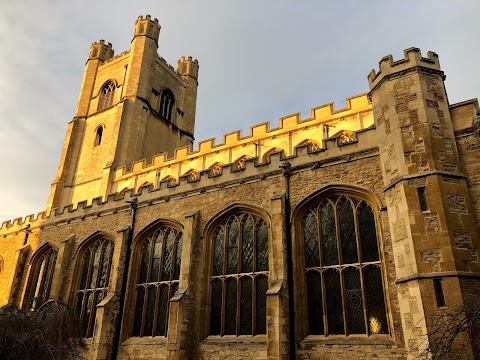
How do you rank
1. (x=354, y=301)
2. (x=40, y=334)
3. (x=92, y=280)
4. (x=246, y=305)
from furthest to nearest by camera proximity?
(x=92, y=280), (x=246, y=305), (x=354, y=301), (x=40, y=334)

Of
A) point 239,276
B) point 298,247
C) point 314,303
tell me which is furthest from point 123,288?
point 314,303

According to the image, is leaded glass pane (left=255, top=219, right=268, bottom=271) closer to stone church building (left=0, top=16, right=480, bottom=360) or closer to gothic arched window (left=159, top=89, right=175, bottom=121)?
stone church building (left=0, top=16, right=480, bottom=360)

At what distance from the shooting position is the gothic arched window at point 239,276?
10.7m

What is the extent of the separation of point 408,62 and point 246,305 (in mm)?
7628

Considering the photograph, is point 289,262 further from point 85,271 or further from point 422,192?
point 85,271

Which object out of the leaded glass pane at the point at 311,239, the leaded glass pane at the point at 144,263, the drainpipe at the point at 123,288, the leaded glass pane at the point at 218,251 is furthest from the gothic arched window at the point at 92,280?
the leaded glass pane at the point at 311,239

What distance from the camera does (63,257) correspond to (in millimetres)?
15273

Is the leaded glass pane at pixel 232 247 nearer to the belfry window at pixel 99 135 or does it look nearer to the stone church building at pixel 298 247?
the stone church building at pixel 298 247

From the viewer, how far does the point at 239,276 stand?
1123 cm

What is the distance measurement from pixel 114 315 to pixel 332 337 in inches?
281

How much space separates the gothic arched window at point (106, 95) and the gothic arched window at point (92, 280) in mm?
15506

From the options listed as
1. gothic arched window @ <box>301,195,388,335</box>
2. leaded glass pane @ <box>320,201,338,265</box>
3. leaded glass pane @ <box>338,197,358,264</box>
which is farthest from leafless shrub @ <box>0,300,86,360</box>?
leaded glass pane @ <box>338,197,358,264</box>

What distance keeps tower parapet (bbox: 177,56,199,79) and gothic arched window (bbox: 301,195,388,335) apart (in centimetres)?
2486

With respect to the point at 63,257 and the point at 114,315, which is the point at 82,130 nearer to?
the point at 63,257
